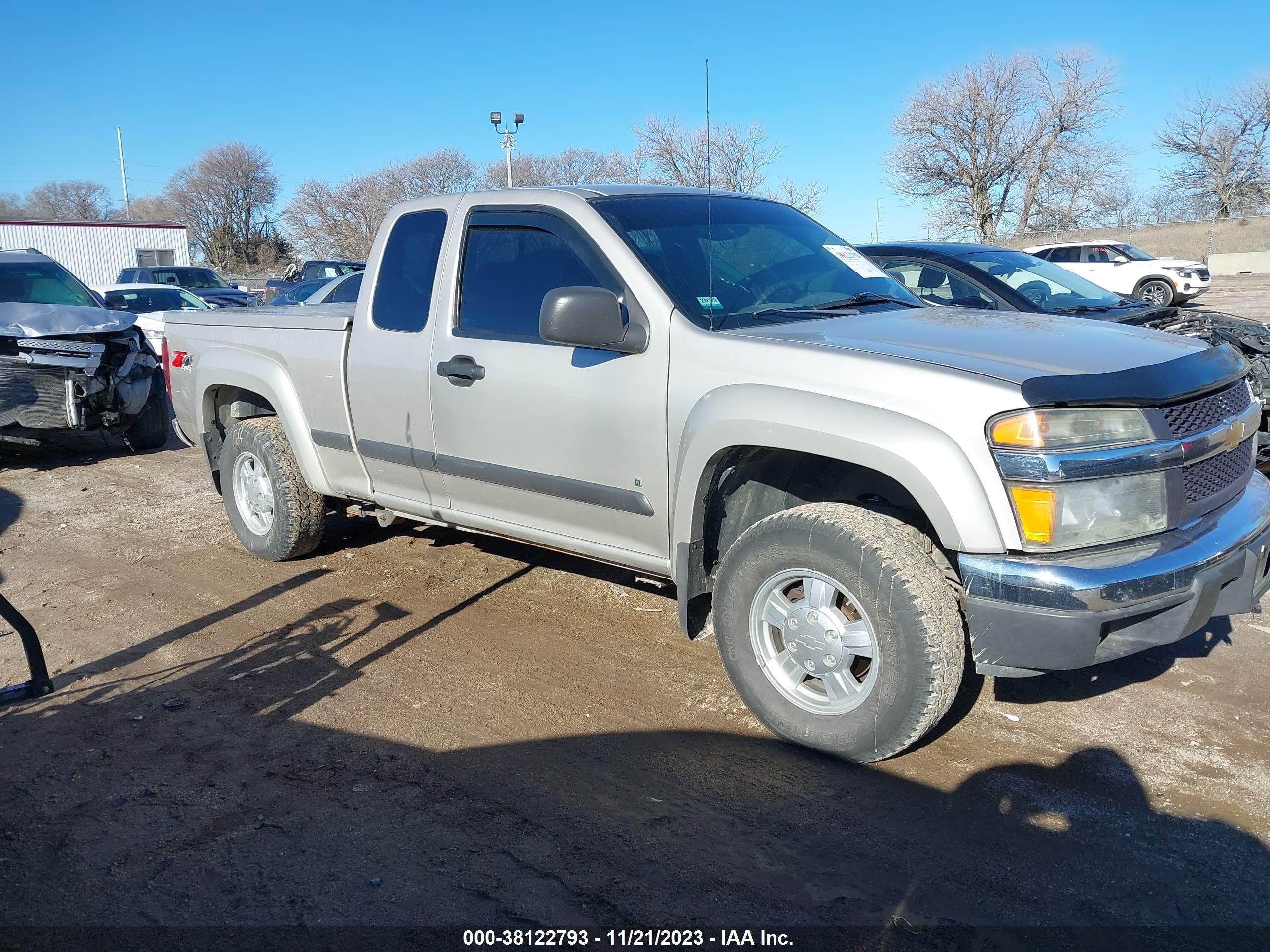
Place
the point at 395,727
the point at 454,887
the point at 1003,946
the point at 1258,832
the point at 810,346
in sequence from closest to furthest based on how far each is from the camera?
the point at 1003,946 < the point at 454,887 < the point at 1258,832 < the point at 810,346 < the point at 395,727

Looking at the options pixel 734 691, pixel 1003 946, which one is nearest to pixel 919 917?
pixel 1003 946

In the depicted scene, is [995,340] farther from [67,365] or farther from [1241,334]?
[67,365]

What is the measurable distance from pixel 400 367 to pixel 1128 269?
2315cm

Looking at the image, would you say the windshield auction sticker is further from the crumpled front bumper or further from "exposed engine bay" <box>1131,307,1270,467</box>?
"exposed engine bay" <box>1131,307,1270,467</box>

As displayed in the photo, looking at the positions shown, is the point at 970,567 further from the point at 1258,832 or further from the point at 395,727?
the point at 395,727

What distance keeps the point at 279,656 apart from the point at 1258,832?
379 cm

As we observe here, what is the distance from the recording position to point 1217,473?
3453 mm

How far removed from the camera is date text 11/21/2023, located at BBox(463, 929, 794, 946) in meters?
2.63

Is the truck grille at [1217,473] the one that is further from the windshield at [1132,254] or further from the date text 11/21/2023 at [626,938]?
the windshield at [1132,254]

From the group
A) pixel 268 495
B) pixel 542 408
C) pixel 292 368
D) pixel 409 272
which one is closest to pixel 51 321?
pixel 268 495

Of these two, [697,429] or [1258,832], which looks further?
[697,429]

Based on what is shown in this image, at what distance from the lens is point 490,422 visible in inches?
175

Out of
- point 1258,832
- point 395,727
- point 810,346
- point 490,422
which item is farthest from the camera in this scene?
point 490,422

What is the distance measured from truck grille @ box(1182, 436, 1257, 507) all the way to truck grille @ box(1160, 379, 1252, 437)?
0.38ft
